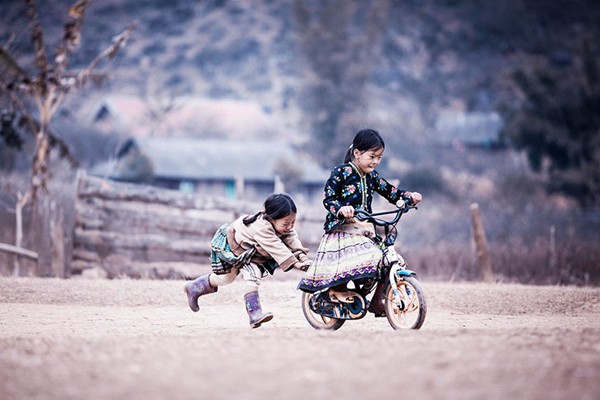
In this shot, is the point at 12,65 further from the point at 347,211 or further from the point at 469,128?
the point at 469,128

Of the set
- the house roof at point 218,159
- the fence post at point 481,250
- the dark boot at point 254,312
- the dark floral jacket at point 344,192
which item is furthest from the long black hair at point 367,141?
the house roof at point 218,159

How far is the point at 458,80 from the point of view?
8006cm

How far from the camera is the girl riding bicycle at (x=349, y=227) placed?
6.90 m

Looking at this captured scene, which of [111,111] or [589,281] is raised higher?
[111,111]

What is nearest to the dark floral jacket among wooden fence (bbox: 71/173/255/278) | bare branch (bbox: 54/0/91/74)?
wooden fence (bbox: 71/173/255/278)

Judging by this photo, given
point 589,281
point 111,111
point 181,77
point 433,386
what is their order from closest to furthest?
point 433,386 < point 589,281 < point 111,111 < point 181,77

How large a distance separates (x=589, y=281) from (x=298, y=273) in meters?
5.88

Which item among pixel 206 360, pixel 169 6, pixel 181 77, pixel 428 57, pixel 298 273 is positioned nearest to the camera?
pixel 206 360

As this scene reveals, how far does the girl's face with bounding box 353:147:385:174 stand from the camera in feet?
23.4

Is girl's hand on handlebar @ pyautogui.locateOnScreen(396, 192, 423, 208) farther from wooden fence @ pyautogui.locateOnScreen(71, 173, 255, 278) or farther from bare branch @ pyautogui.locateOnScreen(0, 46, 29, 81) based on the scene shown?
bare branch @ pyautogui.locateOnScreen(0, 46, 29, 81)

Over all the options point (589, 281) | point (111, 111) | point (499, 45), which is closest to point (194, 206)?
point (589, 281)

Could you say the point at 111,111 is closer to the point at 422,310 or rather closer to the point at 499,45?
the point at 499,45

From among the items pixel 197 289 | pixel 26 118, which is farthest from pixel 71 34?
pixel 197 289

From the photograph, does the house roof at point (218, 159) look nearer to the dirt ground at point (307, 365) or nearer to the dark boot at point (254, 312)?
the dark boot at point (254, 312)
